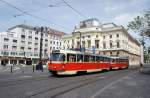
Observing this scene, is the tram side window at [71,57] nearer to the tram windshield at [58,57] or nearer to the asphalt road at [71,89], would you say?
the tram windshield at [58,57]

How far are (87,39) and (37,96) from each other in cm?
7876

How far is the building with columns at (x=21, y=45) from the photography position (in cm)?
7593

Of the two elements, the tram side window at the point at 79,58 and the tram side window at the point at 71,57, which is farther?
the tram side window at the point at 79,58

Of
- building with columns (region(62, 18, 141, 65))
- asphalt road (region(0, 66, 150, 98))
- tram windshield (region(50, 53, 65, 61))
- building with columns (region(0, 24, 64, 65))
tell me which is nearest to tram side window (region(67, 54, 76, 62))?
tram windshield (region(50, 53, 65, 61))

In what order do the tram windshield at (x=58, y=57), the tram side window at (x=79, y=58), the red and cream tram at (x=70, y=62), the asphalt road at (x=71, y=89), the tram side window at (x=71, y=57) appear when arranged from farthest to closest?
the tram side window at (x=79, y=58) → the tram side window at (x=71, y=57) → the tram windshield at (x=58, y=57) → the red and cream tram at (x=70, y=62) → the asphalt road at (x=71, y=89)

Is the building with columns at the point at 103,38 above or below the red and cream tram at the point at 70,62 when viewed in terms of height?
above

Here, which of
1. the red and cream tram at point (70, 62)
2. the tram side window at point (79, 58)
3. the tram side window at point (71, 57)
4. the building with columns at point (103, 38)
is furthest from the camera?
the building with columns at point (103, 38)

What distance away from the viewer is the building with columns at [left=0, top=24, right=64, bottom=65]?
249 feet

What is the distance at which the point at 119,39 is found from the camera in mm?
81438

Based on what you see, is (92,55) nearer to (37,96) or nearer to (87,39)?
(37,96)

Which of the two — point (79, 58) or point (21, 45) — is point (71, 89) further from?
point (21, 45)

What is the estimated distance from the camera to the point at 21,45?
83750mm

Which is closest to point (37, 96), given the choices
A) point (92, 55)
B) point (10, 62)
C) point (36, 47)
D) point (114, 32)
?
point (92, 55)

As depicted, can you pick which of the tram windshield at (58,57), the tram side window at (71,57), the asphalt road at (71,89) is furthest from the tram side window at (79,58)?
the asphalt road at (71,89)
